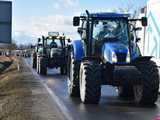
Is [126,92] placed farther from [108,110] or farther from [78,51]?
[108,110]

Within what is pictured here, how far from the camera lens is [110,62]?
18.2 metres

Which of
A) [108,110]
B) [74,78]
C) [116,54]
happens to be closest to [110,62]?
[116,54]

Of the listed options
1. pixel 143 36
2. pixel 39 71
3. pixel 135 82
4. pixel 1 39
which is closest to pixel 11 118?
pixel 135 82

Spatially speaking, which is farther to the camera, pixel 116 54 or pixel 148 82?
pixel 116 54

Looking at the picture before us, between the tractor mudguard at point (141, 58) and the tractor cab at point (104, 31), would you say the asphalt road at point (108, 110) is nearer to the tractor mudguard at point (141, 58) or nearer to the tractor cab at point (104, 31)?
the tractor mudguard at point (141, 58)

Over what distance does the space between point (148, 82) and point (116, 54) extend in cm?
133

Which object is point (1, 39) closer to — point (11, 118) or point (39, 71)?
point (39, 71)

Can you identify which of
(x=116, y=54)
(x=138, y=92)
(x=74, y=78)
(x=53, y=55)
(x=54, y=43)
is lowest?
(x=138, y=92)

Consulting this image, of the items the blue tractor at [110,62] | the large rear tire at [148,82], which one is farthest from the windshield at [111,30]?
the large rear tire at [148,82]

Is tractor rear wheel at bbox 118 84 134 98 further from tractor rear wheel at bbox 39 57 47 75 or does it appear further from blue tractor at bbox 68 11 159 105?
tractor rear wheel at bbox 39 57 47 75

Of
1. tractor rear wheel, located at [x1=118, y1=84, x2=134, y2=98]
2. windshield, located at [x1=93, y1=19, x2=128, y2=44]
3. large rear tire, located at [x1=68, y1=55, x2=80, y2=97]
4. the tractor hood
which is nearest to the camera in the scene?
the tractor hood

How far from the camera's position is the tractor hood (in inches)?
715

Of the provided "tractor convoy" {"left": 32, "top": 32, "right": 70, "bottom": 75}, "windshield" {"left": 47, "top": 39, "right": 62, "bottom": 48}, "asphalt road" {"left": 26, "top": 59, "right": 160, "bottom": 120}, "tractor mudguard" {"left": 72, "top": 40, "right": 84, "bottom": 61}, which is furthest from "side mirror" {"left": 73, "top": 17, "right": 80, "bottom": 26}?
"windshield" {"left": 47, "top": 39, "right": 62, "bottom": 48}

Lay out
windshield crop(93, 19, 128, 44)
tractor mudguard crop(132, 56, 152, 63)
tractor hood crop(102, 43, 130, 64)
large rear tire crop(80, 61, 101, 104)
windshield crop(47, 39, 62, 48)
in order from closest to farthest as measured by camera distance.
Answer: large rear tire crop(80, 61, 101, 104)
tractor mudguard crop(132, 56, 152, 63)
tractor hood crop(102, 43, 130, 64)
windshield crop(93, 19, 128, 44)
windshield crop(47, 39, 62, 48)
